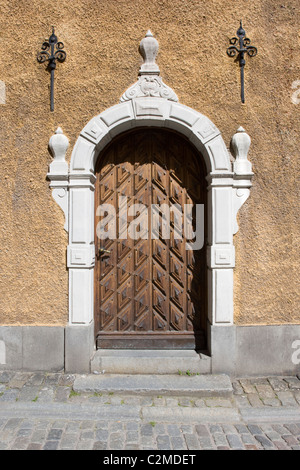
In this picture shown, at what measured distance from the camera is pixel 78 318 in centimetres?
362

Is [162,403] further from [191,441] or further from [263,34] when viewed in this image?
[263,34]

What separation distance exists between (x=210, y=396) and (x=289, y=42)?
3.77 m

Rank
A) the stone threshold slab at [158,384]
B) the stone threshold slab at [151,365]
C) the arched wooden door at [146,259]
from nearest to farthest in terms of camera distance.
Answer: the stone threshold slab at [158,384] < the stone threshold slab at [151,365] < the arched wooden door at [146,259]

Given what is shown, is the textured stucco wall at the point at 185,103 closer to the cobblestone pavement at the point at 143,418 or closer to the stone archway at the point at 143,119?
the stone archway at the point at 143,119

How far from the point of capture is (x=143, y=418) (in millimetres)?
2928

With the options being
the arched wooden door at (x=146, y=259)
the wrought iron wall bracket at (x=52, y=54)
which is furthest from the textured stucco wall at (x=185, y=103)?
the arched wooden door at (x=146, y=259)

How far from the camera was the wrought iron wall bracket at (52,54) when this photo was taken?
3.65 metres

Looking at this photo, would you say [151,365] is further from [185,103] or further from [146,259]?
[185,103]

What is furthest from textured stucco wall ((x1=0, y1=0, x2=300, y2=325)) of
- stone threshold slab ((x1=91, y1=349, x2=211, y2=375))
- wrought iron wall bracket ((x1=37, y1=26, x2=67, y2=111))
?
stone threshold slab ((x1=91, y1=349, x2=211, y2=375))

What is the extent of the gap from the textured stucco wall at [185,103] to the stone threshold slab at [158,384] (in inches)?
26.2

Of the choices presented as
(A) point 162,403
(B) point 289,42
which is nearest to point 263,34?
(B) point 289,42

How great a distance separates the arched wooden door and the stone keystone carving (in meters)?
0.41

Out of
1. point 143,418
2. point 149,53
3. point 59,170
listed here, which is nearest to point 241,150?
point 149,53

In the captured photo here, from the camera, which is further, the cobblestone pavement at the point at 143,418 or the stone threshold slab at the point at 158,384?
the stone threshold slab at the point at 158,384
